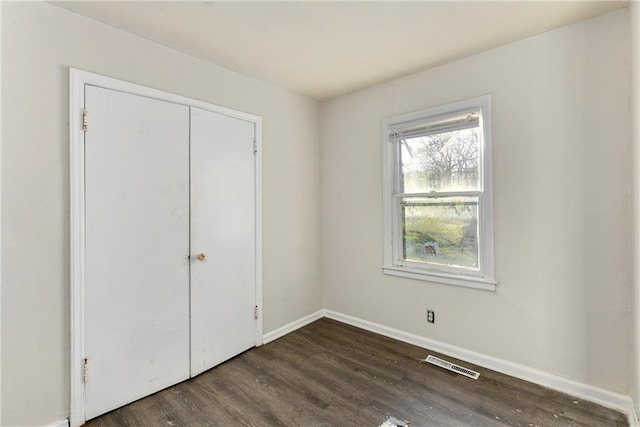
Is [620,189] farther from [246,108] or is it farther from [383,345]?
[246,108]

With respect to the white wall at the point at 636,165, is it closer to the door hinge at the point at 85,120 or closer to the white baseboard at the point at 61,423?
the door hinge at the point at 85,120

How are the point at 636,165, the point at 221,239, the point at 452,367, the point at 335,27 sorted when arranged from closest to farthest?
1. the point at 636,165
2. the point at 335,27
3. the point at 452,367
4. the point at 221,239

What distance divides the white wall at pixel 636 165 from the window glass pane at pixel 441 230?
0.92 m

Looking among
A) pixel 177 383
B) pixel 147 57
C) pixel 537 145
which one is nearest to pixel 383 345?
pixel 177 383

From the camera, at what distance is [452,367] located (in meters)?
2.35

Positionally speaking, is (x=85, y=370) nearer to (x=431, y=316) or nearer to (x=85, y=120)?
(x=85, y=120)

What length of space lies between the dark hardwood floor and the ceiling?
2.56 meters

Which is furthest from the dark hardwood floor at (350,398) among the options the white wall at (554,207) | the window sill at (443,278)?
the window sill at (443,278)

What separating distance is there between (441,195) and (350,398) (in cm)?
181

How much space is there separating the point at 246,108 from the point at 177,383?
2.38 meters

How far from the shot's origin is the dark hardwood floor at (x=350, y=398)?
1.80 m

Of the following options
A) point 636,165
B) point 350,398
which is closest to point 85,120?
point 350,398

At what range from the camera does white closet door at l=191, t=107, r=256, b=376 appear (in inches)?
91.6

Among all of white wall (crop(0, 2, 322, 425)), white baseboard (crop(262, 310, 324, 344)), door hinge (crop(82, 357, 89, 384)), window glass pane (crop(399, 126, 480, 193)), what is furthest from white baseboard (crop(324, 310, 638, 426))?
white wall (crop(0, 2, 322, 425))
